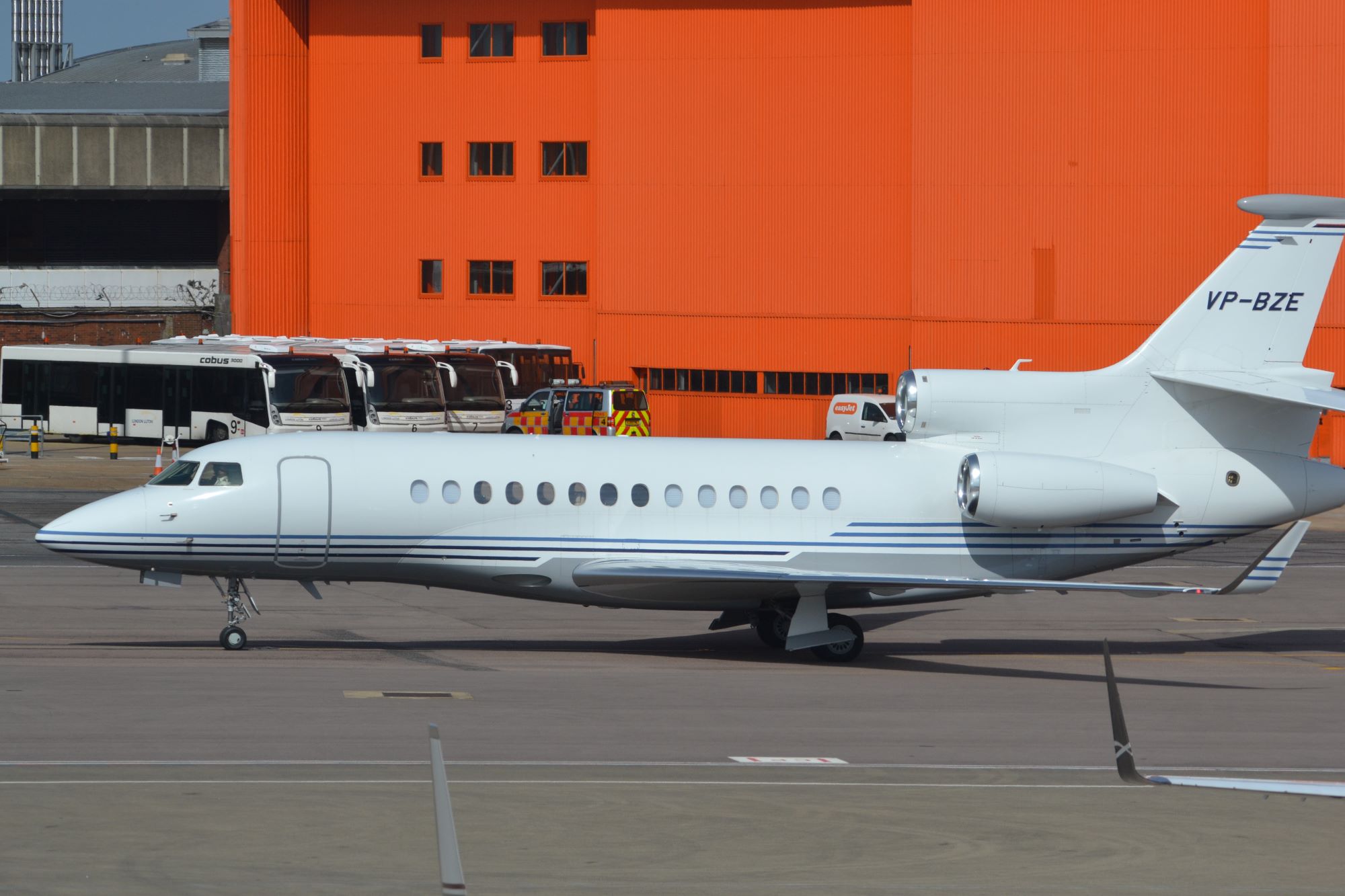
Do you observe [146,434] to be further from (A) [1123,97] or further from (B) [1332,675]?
(B) [1332,675]

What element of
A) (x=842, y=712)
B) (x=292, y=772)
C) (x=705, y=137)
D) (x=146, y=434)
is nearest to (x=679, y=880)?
(x=292, y=772)

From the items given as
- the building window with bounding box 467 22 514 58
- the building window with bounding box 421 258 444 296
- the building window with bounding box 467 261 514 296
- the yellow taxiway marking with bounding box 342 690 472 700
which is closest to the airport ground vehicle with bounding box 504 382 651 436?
the building window with bounding box 467 261 514 296

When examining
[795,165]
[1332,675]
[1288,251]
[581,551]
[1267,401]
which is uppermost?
[795,165]

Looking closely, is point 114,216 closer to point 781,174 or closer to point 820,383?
point 781,174

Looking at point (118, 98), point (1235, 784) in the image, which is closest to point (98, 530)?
point (1235, 784)

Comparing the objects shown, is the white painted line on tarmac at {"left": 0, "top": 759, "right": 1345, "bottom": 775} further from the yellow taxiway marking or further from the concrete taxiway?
the yellow taxiway marking

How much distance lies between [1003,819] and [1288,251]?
12.8 m

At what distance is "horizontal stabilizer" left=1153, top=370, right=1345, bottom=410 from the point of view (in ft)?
76.7

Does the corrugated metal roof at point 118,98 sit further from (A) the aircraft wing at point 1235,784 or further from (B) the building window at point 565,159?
(A) the aircraft wing at point 1235,784

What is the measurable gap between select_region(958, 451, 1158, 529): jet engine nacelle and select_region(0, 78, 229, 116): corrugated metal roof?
78.8 meters

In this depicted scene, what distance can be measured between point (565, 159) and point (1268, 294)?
50.4 m

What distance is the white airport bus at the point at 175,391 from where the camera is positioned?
58.0 m

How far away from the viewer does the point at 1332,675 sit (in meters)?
24.5

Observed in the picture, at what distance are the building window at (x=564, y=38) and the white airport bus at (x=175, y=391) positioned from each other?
18.2 meters
